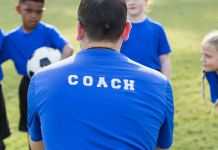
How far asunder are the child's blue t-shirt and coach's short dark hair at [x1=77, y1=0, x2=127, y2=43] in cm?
135

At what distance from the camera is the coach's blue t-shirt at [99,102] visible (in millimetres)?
1226

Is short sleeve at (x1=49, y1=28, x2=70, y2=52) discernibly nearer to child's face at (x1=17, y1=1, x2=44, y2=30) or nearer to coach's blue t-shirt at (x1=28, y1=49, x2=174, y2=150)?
child's face at (x1=17, y1=1, x2=44, y2=30)

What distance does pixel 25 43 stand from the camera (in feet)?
9.81

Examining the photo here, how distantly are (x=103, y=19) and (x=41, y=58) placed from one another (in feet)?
5.56

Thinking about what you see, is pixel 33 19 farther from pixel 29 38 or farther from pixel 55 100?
pixel 55 100

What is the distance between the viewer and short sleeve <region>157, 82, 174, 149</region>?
1.38 m

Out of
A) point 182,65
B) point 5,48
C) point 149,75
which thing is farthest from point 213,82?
point 182,65

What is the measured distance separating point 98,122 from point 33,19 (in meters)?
2.15

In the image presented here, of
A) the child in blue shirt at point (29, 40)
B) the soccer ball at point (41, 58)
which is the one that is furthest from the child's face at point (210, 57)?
the soccer ball at point (41, 58)

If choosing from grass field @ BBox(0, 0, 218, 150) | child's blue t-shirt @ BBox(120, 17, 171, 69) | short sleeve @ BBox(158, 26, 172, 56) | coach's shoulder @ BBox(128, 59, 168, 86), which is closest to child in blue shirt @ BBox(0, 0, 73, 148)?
child's blue t-shirt @ BBox(120, 17, 171, 69)

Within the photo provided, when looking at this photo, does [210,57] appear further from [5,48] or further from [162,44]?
[5,48]

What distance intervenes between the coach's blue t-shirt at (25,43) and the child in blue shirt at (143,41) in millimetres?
796

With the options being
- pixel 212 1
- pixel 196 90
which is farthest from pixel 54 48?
pixel 212 1

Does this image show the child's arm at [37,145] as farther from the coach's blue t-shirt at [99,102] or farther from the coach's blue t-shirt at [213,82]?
the coach's blue t-shirt at [213,82]
